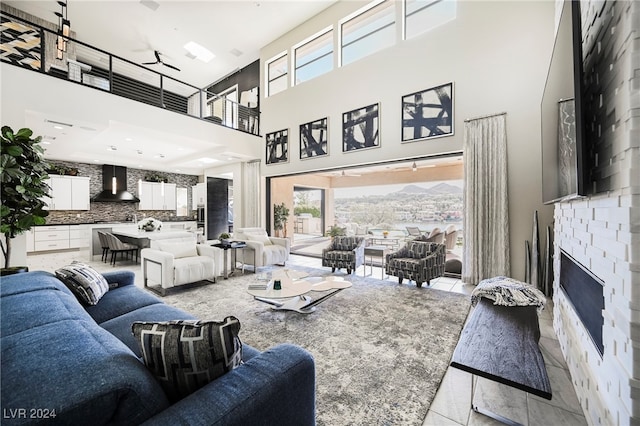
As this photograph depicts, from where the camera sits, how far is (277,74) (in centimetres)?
764

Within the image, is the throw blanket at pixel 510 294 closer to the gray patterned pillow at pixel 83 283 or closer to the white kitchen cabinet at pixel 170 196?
the gray patterned pillow at pixel 83 283

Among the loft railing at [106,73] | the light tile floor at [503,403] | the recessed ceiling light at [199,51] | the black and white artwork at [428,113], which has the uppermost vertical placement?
the recessed ceiling light at [199,51]

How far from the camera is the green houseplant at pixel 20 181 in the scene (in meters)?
3.05

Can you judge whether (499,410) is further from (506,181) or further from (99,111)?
(99,111)

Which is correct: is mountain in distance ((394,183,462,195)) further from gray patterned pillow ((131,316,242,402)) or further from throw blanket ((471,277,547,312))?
gray patterned pillow ((131,316,242,402))

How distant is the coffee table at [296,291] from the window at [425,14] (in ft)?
16.6

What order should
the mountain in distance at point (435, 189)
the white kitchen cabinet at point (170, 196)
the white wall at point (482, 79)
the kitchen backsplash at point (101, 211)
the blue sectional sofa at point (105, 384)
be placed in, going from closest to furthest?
the blue sectional sofa at point (105, 384) → the white wall at point (482, 79) → the mountain in distance at point (435, 189) → the kitchen backsplash at point (101, 211) → the white kitchen cabinet at point (170, 196)

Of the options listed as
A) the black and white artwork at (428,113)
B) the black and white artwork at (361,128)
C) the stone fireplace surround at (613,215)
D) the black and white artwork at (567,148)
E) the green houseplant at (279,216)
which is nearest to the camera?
the stone fireplace surround at (613,215)

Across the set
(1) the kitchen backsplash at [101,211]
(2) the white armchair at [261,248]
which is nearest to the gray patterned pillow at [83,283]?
(2) the white armchair at [261,248]

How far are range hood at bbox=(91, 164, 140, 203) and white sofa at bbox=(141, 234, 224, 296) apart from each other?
6.02 meters

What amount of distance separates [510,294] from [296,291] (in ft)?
7.20

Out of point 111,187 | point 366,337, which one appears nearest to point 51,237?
point 111,187

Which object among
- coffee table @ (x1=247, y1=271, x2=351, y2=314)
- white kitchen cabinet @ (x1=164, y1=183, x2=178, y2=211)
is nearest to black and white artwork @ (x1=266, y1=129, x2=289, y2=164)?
coffee table @ (x1=247, y1=271, x2=351, y2=314)

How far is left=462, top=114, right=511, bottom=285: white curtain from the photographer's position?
4.17m
